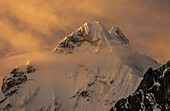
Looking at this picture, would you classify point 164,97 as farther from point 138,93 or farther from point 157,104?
point 138,93

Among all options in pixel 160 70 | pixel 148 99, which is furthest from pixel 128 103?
pixel 160 70

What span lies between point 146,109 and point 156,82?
1390 centimetres

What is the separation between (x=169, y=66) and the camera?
109125 mm

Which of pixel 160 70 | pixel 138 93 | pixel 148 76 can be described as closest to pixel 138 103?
pixel 138 93

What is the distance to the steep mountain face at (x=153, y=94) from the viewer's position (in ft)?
359

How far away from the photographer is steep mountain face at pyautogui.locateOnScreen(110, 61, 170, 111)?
109 m

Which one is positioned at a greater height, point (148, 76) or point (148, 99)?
point (148, 76)

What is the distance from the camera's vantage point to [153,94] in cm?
11712

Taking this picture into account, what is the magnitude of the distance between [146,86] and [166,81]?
1811 cm

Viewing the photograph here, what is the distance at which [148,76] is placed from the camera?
124750mm

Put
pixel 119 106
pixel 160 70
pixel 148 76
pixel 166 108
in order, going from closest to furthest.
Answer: pixel 166 108 < pixel 160 70 < pixel 148 76 < pixel 119 106

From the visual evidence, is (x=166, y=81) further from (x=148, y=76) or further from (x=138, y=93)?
(x=138, y=93)

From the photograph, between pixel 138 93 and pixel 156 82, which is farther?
pixel 138 93

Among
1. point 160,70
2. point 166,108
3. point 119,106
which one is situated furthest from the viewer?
point 119,106
